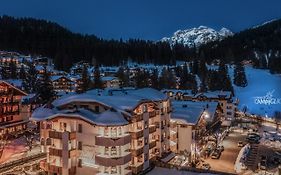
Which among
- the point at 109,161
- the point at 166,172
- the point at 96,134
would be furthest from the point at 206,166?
the point at 96,134

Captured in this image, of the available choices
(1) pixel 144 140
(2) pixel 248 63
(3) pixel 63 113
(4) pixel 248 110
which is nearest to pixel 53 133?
(3) pixel 63 113

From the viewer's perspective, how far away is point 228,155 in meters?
49.9

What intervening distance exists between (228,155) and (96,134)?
2668cm

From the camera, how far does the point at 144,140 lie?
33531 mm

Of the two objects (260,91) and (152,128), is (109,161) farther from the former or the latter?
(260,91)

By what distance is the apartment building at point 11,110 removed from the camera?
53.2 metres

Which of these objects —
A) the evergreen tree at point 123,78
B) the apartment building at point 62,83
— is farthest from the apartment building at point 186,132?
the apartment building at point 62,83

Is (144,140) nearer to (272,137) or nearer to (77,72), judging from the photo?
(272,137)

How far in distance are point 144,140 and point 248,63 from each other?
13088 cm

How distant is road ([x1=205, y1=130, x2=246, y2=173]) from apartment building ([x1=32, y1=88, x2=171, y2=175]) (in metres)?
13.8

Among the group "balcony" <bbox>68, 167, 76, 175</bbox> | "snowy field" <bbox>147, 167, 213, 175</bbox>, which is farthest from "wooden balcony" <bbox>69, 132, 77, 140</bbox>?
"snowy field" <bbox>147, 167, 213, 175</bbox>

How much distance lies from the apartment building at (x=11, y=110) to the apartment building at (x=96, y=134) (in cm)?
2157

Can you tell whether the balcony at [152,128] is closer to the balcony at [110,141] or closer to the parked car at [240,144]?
the balcony at [110,141]

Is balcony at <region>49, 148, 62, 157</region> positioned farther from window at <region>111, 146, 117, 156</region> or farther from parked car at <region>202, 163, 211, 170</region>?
parked car at <region>202, 163, 211, 170</region>
